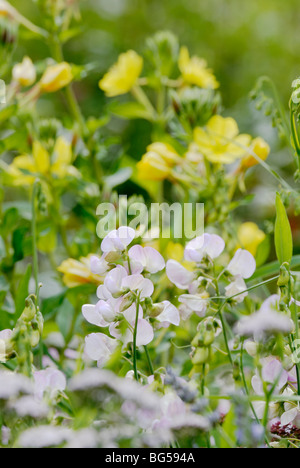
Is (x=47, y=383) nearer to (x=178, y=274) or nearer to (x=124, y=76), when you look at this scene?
(x=178, y=274)

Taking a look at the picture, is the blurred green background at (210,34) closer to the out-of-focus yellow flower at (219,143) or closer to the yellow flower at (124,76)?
the yellow flower at (124,76)

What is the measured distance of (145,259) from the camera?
0.48m

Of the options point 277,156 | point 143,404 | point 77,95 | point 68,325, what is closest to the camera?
point 143,404

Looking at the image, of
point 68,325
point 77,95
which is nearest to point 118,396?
point 68,325

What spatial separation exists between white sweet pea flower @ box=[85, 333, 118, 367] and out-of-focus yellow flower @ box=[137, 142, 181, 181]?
0.32 metres

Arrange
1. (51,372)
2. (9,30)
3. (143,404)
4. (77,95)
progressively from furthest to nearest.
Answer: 1. (77,95)
2. (9,30)
3. (51,372)
4. (143,404)

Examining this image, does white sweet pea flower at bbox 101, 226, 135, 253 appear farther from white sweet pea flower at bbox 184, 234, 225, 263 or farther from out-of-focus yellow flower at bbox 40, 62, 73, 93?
out-of-focus yellow flower at bbox 40, 62, 73, 93

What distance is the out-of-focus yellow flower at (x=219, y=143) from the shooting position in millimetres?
710

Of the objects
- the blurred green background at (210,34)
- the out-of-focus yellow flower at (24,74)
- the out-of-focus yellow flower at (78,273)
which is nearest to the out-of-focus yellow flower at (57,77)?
the out-of-focus yellow flower at (24,74)

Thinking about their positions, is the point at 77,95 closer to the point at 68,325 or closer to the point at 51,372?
the point at 68,325

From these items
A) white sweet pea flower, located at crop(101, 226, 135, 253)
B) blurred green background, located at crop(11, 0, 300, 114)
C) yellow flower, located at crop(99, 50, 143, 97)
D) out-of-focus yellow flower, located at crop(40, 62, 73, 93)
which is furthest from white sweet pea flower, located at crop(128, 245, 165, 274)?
blurred green background, located at crop(11, 0, 300, 114)
